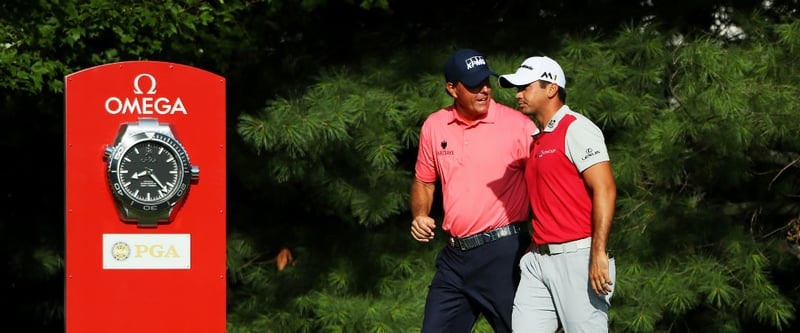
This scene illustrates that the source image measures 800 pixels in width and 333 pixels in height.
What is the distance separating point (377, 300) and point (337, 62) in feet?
6.07

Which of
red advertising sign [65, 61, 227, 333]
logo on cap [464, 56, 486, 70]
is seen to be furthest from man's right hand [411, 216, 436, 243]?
red advertising sign [65, 61, 227, 333]

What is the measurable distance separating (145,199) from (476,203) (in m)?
1.54

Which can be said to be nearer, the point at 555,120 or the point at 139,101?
the point at 555,120

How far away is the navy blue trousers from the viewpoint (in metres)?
5.61

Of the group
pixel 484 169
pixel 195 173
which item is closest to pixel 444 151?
pixel 484 169

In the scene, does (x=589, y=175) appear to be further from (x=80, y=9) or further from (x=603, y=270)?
(x=80, y=9)

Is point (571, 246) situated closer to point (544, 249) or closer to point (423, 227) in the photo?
point (544, 249)

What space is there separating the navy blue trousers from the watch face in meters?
1.33

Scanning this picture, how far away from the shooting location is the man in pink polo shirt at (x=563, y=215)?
16.4ft

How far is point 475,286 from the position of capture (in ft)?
18.5

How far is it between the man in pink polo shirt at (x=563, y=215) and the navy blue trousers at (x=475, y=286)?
280mm

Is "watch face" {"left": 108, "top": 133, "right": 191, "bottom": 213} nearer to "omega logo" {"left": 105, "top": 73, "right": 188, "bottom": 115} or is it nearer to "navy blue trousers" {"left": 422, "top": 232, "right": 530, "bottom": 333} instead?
"omega logo" {"left": 105, "top": 73, "right": 188, "bottom": 115}

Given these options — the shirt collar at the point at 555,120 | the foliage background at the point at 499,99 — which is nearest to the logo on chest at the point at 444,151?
the shirt collar at the point at 555,120

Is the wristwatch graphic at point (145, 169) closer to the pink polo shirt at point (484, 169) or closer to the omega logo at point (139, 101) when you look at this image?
the omega logo at point (139, 101)
